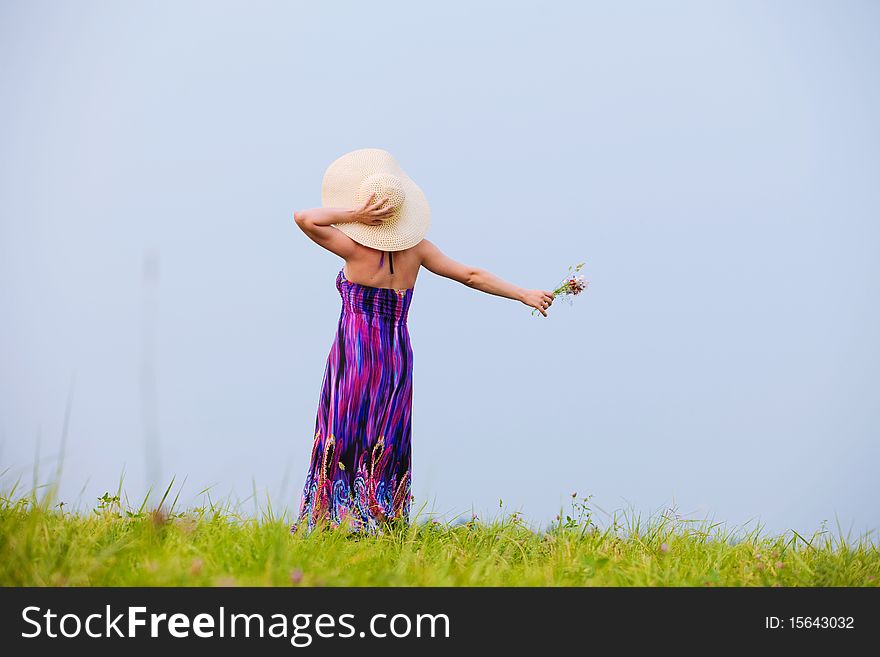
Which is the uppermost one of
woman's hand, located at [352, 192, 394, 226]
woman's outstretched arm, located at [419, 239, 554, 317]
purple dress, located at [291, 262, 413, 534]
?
woman's hand, located at [352, 192, 394, 226]

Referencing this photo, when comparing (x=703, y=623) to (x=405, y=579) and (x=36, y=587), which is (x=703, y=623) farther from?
(x=36, y=587)

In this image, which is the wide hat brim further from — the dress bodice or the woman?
the dress bodice

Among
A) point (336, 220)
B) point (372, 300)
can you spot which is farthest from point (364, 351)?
point (336, 220)

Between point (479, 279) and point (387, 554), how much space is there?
5.59 ft

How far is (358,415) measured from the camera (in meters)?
4.87

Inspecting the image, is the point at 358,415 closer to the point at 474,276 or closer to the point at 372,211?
the point at 474,276

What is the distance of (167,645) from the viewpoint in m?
2.89

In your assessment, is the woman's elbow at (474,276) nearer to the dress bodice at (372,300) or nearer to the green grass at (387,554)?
the dress bodice at (372,300)

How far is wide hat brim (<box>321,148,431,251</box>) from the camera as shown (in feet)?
15.9

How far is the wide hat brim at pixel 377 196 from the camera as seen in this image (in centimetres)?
484

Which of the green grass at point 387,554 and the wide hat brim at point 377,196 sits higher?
the wide hat brim at point 377,196

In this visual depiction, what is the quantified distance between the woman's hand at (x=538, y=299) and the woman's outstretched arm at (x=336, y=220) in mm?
953

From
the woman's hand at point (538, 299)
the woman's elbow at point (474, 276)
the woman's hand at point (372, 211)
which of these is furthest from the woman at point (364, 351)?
the woman's hand at point (538, 299)

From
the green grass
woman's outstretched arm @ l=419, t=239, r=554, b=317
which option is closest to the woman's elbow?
woman's outstretched arm @ l=419, t=239, r=554, b=317
